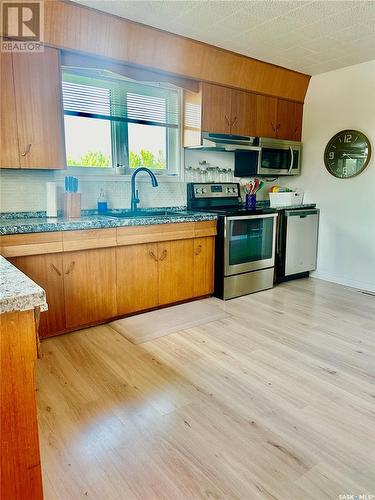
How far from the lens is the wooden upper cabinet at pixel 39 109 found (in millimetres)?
2459

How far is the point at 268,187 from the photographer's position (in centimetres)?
461

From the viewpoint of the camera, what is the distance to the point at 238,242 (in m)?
3.50

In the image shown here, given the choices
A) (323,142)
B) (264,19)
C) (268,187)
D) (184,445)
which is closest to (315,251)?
(268,187)

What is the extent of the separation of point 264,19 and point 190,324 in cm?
255

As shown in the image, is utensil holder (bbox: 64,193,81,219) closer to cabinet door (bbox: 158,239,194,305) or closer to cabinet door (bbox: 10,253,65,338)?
cabinet door (bbox: 10,253,65,338)

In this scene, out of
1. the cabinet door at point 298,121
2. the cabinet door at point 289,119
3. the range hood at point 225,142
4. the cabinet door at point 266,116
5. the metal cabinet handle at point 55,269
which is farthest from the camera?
the cabinet door at point 298,121

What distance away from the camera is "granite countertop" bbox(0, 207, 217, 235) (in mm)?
2342

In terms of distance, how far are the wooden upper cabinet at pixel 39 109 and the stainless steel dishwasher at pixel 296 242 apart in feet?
8.16

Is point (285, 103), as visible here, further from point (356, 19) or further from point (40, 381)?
point (40, 381)

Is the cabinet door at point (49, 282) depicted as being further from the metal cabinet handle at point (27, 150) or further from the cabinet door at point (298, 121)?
the cabinet door at point (298, 121)

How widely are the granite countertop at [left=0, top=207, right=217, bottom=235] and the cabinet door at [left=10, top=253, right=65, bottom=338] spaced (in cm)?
20

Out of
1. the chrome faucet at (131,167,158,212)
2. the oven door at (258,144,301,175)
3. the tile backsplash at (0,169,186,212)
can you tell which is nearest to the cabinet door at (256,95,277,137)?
the oven door at (258,144,301,175)

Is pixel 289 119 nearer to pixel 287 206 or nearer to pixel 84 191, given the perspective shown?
pixel 287 206

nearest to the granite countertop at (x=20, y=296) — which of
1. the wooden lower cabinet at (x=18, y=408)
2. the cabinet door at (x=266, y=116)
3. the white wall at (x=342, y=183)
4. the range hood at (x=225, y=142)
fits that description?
the wooden lower cabinet at (x=18, y=408)
